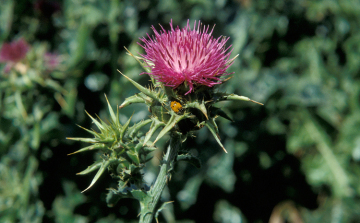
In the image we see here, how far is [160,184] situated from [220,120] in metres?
1.46

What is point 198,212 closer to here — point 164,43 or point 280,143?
point 280,143

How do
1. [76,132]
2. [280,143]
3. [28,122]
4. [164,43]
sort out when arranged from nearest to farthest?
[164,43], [28,122], [76,132], [280,143]

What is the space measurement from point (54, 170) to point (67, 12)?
5.40 feet

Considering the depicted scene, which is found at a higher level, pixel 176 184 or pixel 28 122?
pixel 28 122

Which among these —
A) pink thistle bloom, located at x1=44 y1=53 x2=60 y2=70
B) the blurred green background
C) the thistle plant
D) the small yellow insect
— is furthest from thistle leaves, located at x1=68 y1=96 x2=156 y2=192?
pink thistle bloom, located at x1=44 y1=53 x2=60 y2=70

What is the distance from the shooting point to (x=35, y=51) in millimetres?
2738

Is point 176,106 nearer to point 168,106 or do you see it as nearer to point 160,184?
point 168,106

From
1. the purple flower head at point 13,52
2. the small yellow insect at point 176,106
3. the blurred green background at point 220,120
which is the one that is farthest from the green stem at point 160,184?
the purple flower head at point 13,52

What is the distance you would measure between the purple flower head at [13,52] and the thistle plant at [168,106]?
6.27 ft

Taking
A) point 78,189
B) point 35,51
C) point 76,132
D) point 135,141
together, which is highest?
point 135,141

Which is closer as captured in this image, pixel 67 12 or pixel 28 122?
pixel 28 122

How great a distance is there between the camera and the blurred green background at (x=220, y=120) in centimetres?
273

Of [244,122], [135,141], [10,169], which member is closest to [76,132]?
[10,169]

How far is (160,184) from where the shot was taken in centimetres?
123
